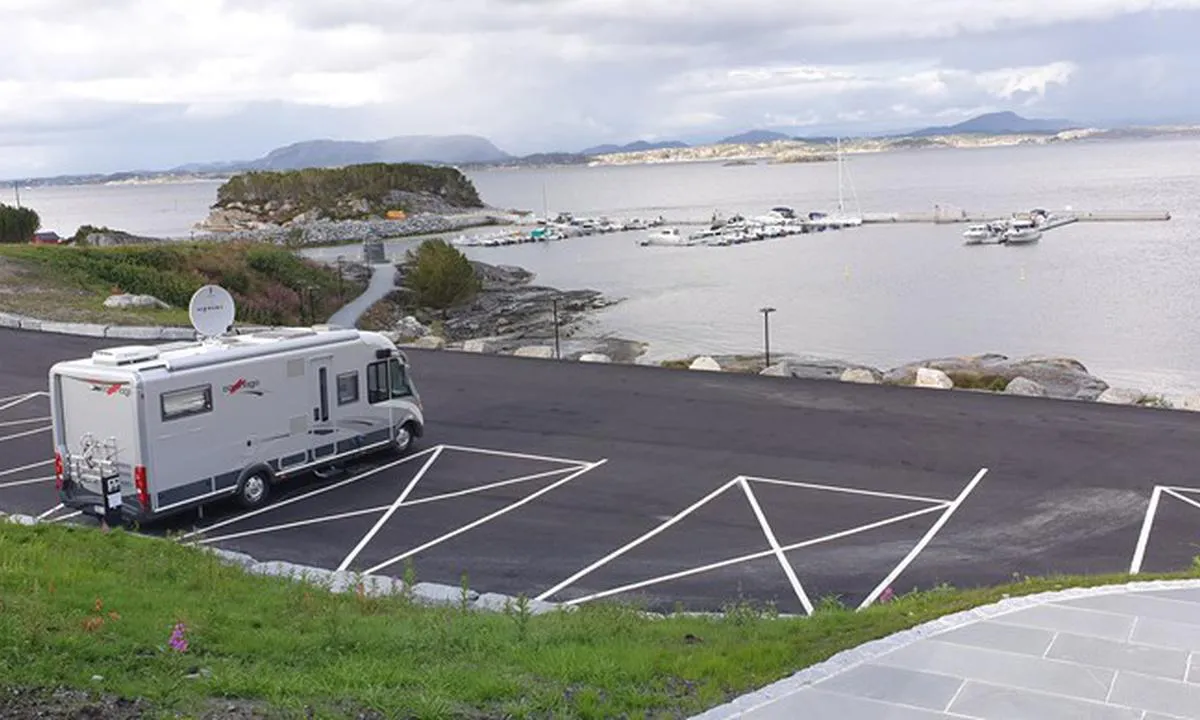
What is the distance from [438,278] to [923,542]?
4293 cm

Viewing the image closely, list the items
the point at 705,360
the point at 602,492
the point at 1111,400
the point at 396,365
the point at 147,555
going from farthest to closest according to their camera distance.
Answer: the point at 705,360 < the point at 1111,400 < the point at 396,365 < the point at 602,492 < the point at 147,555

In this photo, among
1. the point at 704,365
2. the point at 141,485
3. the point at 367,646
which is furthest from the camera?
the point at 704,365

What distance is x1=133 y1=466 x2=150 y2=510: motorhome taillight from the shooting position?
48.2ft

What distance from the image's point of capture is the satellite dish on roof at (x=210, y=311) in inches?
693

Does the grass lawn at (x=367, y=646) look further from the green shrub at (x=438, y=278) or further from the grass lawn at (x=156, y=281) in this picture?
the green shrub at (x=438, y=278)

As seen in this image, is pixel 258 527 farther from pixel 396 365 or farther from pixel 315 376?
pixel 396 365

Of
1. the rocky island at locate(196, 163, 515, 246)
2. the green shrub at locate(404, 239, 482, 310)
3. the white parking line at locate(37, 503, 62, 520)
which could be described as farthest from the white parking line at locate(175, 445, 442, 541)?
the rocky island at locate(196, 163, 515, 246)

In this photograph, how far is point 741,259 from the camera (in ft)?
310

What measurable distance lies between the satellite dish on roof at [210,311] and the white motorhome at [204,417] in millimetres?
861

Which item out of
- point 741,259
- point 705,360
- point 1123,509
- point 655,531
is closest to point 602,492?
point 655,531

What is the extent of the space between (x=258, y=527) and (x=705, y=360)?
1452 centimetres

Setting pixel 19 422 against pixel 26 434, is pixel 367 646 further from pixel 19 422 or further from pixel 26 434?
pixel 19 422

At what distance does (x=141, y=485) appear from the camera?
14.7 metres

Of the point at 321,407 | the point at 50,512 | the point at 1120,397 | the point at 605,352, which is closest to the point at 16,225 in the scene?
the point at 605,352
